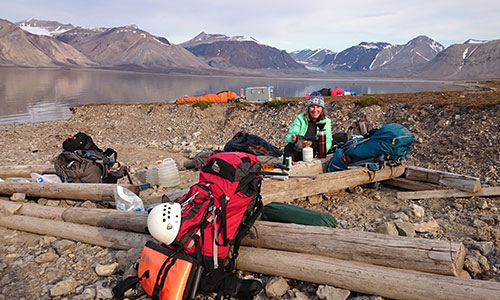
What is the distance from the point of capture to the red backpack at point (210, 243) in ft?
12.3

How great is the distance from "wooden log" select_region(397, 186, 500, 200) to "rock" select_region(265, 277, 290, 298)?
4.52m

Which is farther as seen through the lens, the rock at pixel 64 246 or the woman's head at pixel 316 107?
the woman's head at pixel 316 107

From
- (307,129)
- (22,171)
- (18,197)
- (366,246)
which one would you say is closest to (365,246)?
(366,246)

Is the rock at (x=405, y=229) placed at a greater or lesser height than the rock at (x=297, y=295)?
greater

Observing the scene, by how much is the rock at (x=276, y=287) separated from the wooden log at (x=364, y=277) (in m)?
0.12

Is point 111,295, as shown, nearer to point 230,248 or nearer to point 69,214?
point 230,248

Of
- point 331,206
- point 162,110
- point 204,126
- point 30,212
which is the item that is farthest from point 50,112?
point 331,206

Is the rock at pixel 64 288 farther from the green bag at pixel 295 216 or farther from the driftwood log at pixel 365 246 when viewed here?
the green bag at pixel 295 216

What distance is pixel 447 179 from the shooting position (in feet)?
25.0

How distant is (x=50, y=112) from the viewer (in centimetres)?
3712

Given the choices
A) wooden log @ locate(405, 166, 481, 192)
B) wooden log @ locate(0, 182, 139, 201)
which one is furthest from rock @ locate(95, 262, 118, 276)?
wooden log @ locate(405, 166, 481, 192)

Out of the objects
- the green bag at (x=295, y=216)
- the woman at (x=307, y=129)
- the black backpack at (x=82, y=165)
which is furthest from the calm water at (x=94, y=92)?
the green bag at (x=295, y=216)

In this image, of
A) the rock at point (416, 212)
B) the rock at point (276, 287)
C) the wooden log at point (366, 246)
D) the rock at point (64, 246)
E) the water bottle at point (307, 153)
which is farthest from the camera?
the water bottle at point (307, 153)

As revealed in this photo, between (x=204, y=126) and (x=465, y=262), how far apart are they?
1764 cm
